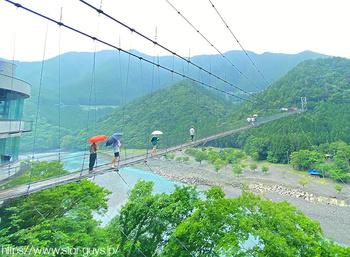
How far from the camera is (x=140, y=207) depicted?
597 cm

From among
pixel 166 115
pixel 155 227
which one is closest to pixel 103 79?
pixel 166 115

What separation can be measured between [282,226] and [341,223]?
11191mm

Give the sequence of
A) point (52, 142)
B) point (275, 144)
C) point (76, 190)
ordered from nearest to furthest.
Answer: point (76, 190)
point (275, 144)
point (52, 142)

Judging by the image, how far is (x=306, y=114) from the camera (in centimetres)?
3425

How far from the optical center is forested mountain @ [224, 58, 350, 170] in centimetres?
2566

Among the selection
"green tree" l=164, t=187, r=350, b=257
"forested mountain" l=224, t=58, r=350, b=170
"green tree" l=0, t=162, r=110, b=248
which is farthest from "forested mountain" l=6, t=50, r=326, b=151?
"green tree" l=164, t=187, r=350, b=257

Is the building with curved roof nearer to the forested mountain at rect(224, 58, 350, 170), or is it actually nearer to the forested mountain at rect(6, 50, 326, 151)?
the forested mountain at rect(224, 58, 350, 170)

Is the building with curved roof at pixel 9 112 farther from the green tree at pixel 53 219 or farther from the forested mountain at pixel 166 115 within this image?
the forested mountain at pixel 166 115

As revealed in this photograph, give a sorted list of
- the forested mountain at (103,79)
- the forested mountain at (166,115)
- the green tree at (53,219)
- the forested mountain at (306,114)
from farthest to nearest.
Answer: the forested mountain at (103,79)
the forested mountain at (166,115)
the forested mountain at (306,114)
the green tree at (53,219)

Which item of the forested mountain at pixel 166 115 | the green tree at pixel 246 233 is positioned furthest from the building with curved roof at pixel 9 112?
the forested mountain at pixel 166 115

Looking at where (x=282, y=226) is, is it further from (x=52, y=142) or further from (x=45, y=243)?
(x=52, y=142)

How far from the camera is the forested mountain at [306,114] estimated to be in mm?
25658

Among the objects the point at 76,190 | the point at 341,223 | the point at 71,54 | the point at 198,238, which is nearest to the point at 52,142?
the point at 76,190

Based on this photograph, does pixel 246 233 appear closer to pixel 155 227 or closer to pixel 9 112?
pixel 155 227
